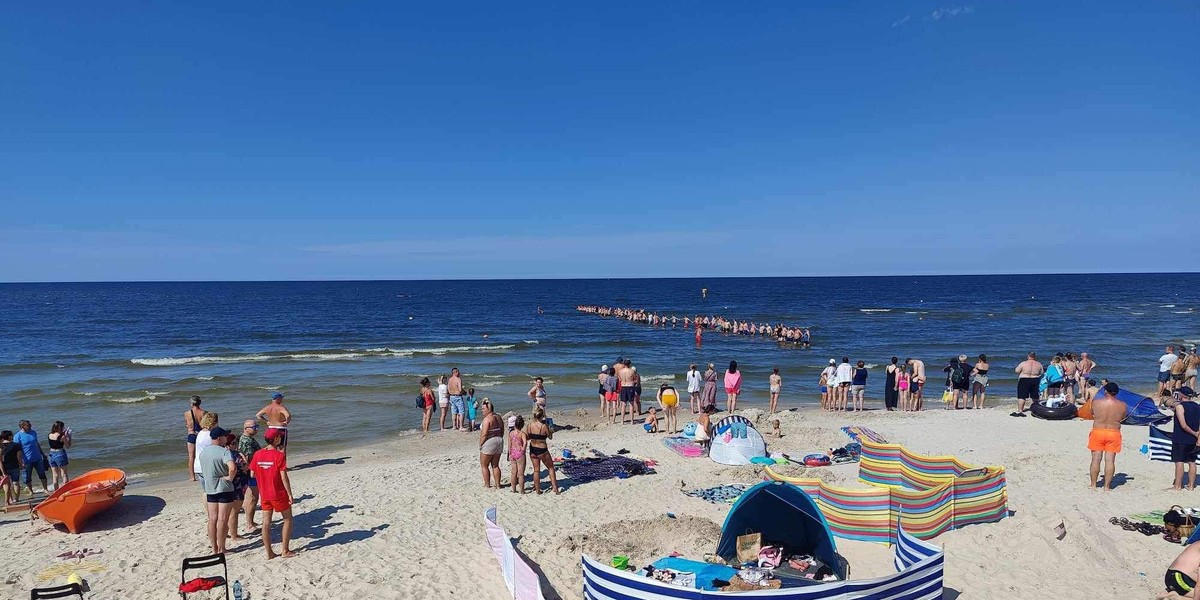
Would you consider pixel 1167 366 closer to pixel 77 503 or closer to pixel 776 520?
pixel 776 520

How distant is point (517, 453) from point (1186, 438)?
9.59 m

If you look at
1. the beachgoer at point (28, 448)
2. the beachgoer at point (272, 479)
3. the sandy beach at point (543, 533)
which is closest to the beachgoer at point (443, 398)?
the sandy beach at point (543, 533)

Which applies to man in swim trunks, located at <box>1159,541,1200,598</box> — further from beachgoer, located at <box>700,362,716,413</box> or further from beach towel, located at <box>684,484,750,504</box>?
beachgoer, located at <box>700,362,716,413</box>

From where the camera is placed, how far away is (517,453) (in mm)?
10000

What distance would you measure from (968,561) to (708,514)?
3.17 meters

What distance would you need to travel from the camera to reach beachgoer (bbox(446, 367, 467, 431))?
52.1 feet

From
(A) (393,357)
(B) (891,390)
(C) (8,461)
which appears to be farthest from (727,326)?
(C) (8,461)

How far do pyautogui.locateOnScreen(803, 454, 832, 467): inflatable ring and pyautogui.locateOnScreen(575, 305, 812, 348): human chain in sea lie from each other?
23126mm

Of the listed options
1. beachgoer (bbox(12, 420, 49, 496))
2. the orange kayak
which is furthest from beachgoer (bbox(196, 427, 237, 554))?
beachgoer (bbox(12, 420, 49, 496))

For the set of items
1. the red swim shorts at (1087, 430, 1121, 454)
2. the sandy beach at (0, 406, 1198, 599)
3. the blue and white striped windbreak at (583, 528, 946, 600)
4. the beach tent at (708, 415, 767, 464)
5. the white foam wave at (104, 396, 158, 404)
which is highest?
the red swim shorts at (1087, 430, 1121, 454)

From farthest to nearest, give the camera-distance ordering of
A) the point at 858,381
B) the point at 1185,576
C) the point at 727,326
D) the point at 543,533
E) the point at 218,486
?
the point at 727,326 < the point at 858,381 < the point at 543,533 < the point at 218,486 < the point at 1185,576

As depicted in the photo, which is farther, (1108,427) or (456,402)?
(456,402)

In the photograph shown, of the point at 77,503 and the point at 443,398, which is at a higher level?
the point at 443,398

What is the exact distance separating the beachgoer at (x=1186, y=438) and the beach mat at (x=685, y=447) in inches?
272
